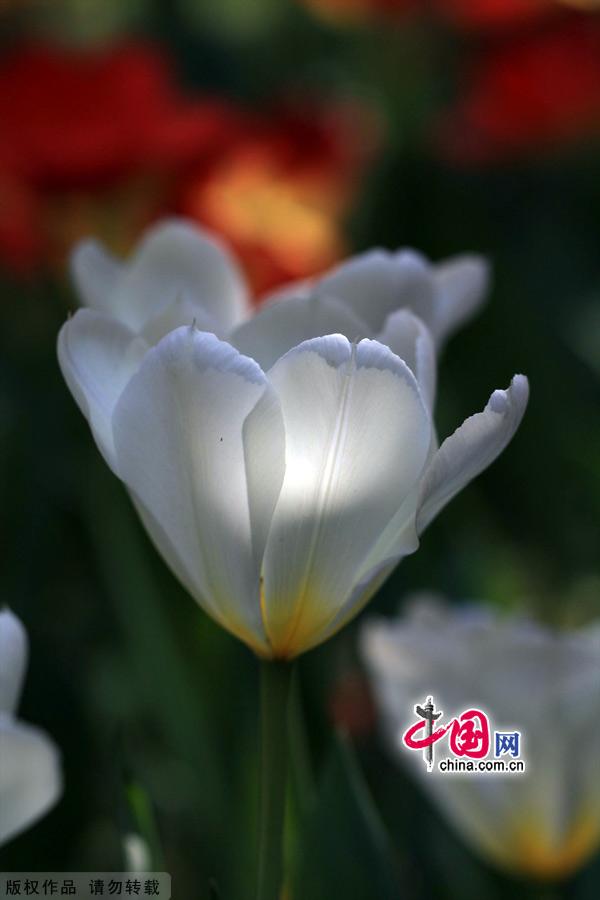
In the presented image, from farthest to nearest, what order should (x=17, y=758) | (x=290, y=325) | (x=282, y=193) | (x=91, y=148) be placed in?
(x=282, y=193), (x=91, y=148), (x=290, y=325), (x=17, y=758)

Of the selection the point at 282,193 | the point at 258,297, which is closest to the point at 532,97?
the point at 282,193

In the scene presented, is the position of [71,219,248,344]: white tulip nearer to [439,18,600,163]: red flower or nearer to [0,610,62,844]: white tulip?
[0,610,62,844]: white tulip

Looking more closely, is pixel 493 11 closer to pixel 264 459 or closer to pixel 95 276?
pixel 95 276

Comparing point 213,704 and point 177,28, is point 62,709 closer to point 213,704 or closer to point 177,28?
point 213,704

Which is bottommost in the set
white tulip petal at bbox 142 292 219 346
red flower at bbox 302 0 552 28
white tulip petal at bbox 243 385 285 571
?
white tulip petal at bbox 243 385 285 571

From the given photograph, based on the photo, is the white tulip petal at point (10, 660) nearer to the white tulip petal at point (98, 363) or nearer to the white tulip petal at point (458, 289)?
the white tulip petal at point (98, 363)

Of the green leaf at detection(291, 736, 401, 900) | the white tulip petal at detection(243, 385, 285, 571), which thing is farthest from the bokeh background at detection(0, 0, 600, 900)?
the white tulip petal at detection(243, 385, 285, 571)

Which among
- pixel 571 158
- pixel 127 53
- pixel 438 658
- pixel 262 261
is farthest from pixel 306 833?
pixel 571 158
